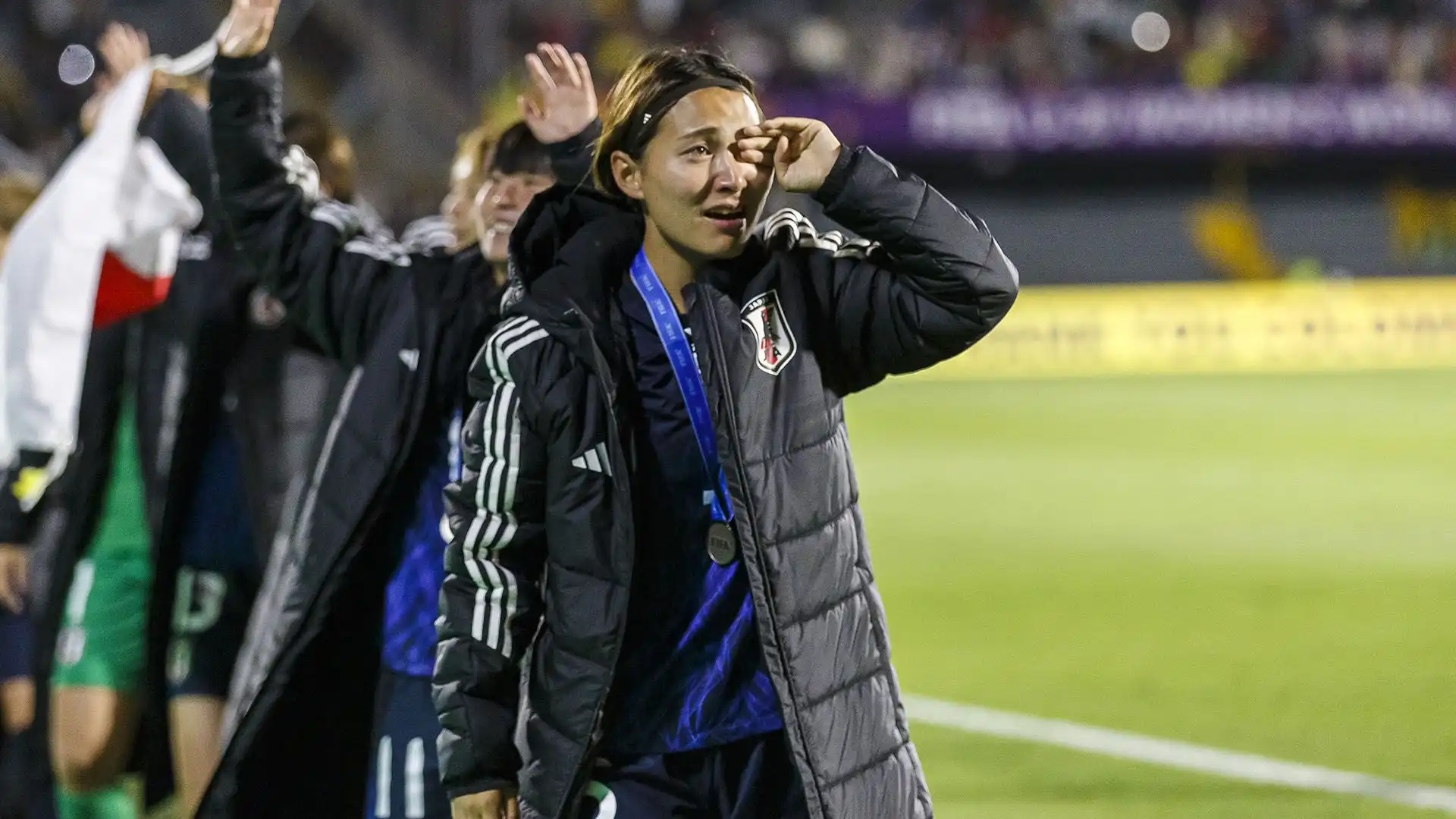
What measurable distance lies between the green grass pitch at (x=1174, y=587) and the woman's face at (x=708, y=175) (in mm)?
3360

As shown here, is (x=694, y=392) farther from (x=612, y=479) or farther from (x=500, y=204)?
(x=500, y=204)

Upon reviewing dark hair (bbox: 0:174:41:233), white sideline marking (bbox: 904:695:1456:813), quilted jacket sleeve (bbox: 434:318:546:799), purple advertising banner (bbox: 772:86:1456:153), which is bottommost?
white sideline marking (bbox: 904:695:1456:813)

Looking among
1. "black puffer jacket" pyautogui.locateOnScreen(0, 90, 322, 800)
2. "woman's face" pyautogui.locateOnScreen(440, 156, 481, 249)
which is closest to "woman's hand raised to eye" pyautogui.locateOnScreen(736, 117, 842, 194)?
"woman's face" pyautogui.locateOnScreen(440, 156, 481, 249)

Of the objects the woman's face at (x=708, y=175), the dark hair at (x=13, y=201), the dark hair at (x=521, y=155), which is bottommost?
the woman's face at (x=708, y=175)

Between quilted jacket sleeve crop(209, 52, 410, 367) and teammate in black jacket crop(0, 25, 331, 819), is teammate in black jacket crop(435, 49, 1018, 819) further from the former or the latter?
teammate in black jacket crop(0, 25, 331, 819)

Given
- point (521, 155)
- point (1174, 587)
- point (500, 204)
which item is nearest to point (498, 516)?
point (500, 204)

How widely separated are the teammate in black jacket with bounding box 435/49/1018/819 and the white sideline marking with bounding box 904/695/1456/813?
360 cm

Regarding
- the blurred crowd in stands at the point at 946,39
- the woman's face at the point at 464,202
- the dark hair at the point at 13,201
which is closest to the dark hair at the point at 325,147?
the woman's face at the point at 464,202

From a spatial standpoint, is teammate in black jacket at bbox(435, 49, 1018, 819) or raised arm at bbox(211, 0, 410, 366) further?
raised arm at bbox(211, 0, 410, 366)

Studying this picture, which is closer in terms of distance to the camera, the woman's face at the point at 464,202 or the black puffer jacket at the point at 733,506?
the black puffer jacket at the point at 733,506

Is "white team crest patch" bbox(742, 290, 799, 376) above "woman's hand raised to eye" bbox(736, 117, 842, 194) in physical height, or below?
below

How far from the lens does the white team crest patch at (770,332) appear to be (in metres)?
3.12

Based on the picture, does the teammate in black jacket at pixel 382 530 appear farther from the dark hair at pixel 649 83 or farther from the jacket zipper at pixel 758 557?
the jacket zipper at pixel 758 557

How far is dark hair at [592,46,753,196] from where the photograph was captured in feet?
10.5
